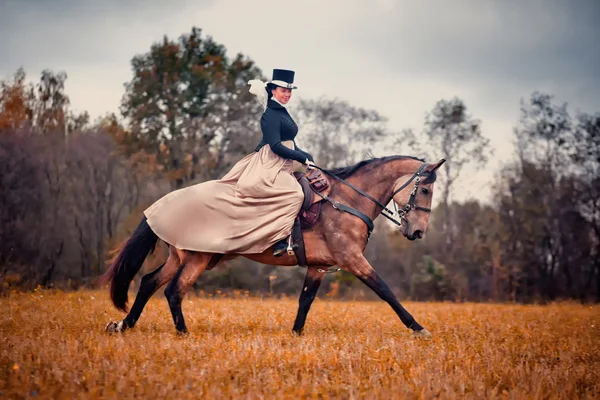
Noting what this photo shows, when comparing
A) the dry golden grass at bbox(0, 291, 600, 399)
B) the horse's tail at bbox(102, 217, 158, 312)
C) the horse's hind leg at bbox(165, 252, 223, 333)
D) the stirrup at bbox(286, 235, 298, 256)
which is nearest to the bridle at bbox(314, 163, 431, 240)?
the stirrup at bbox(286, 235, 298, 256)

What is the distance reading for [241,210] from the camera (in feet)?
26.3

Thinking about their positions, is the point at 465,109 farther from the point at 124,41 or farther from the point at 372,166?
the point at 372,166

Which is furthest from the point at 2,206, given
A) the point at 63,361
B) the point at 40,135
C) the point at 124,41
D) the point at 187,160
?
the point at 63,361

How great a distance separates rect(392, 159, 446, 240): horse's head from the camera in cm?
829

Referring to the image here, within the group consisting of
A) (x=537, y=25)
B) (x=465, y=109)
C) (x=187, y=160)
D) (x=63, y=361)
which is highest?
(x=537, y=25)

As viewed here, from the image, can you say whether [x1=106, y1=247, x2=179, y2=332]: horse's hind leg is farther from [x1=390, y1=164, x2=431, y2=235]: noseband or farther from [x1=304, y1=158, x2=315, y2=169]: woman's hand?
[x1=390, y1=164, x2=431, y2=235]: noseband

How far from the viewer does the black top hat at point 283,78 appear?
8289 millimetres

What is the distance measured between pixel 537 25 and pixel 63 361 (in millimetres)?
29068

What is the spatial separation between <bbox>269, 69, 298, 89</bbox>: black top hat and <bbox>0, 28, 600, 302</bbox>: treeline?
2174 centimetres

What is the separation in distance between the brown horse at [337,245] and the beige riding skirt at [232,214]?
0.27 meters

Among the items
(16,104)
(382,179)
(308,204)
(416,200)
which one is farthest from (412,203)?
(16,104)

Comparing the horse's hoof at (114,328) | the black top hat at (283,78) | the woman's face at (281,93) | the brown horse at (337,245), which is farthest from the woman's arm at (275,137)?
the horse's hoof at (114,328)

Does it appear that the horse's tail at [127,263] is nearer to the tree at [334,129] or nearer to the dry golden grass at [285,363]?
the dry golden grass at [285,363]

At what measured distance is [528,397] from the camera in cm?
479
